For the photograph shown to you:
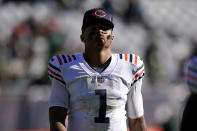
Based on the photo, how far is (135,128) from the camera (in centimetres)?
339

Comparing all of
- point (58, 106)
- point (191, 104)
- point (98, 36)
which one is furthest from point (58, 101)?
point (191, 104)

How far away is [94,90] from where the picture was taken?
319cm

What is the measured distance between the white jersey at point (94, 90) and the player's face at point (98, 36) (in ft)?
0.50

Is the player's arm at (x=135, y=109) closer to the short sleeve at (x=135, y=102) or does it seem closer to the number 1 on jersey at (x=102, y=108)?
the short sleeve at (x=135, y=102)

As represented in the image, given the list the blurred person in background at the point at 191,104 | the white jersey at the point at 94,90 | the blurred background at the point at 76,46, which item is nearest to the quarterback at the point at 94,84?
the white jersey at the point at 94,90

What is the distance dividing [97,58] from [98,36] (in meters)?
0.18

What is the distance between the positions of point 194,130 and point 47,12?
21.6 ft

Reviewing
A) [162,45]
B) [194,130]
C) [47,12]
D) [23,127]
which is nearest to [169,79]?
[162,45]

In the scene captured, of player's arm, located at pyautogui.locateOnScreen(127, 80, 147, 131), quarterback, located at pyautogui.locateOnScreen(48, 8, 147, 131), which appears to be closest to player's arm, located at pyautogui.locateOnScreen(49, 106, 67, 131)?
quarterback, located at pyautogui.locateOnScreen(48, 8, 147, 131)

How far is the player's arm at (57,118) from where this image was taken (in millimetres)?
3201

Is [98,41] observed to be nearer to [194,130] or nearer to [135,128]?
[135,128]

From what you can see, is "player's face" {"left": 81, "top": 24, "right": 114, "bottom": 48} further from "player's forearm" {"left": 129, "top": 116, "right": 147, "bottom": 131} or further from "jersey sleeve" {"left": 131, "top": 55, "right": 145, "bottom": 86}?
"player's forearm" {"left": 129, "top": 116, "right": 147, "bottom": 131}

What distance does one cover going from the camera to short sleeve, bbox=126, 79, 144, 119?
10.9ft

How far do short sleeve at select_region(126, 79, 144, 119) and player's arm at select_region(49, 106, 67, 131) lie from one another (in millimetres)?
487
